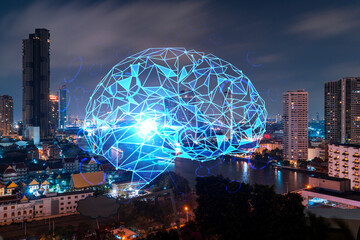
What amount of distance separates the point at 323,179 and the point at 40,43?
18.2m

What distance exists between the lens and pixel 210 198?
13.5ft

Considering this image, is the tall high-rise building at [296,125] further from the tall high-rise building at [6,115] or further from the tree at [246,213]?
the tall high-rise building at [6,115]

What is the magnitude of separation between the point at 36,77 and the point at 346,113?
19040 mm

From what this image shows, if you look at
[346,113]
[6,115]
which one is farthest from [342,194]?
[6,115]

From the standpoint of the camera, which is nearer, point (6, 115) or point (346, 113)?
point (346, 113)

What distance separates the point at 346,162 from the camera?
827 centimetres

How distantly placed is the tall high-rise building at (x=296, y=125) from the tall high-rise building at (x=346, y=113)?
7.71 feet

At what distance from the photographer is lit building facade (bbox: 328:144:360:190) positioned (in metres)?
7.99

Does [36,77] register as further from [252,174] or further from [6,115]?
[252,174]

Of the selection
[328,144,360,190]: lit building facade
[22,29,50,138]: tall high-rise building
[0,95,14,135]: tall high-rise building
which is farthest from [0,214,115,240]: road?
[0,95,14,135]: tall high-rise building

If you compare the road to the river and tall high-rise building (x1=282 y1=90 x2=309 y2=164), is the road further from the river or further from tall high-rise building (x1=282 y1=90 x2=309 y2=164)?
tall high-rise building (x1=282 y1=90 x2=309 y2=164)

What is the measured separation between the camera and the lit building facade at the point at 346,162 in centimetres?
799

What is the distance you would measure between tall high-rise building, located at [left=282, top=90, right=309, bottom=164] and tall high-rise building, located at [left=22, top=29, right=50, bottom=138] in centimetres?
1521

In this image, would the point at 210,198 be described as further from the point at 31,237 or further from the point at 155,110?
the point at 31,237
